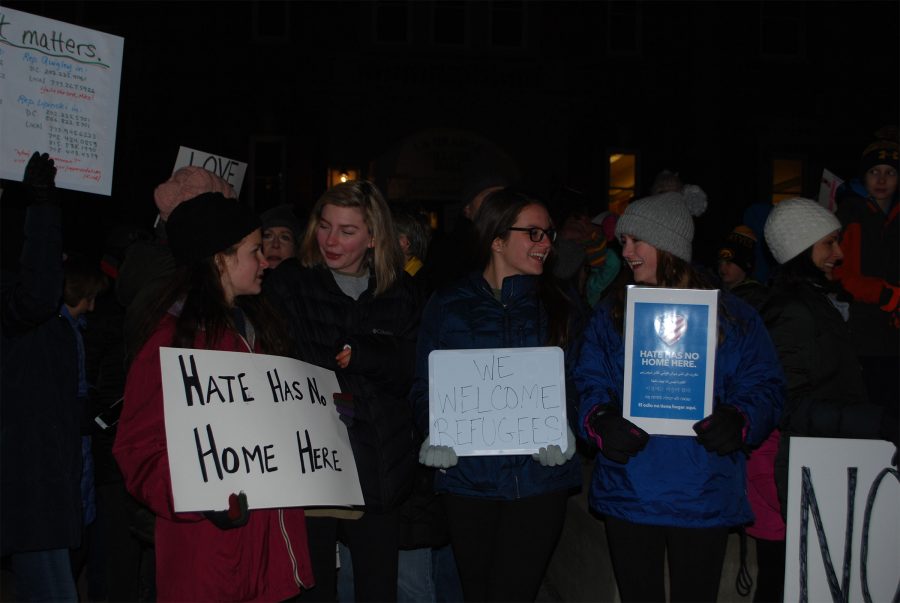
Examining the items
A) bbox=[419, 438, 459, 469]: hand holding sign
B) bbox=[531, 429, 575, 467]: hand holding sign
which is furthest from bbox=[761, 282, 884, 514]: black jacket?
bbox=[419, 438, 459, 469]: hand holding sign

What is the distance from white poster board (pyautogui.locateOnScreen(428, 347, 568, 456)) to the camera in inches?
127

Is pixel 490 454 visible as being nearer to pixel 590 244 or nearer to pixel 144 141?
pixel 590 244

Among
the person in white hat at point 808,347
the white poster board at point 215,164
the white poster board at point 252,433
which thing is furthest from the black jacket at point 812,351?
the white poster board at point 215,164

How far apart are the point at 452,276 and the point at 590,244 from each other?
2610 mm

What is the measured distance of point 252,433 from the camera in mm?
2684

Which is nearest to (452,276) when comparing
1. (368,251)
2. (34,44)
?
(368,251)

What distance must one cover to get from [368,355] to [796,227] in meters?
2.05

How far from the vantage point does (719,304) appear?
3164mm

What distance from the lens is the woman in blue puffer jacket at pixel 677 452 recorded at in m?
3.02

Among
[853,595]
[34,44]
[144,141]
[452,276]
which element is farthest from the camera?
[144,141]

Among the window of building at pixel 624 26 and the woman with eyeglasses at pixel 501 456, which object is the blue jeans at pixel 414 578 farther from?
the window of building at pixel 624 26

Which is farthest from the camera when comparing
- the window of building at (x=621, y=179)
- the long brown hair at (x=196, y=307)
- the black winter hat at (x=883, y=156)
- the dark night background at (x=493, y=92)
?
the window of building at (x=621, y=179)

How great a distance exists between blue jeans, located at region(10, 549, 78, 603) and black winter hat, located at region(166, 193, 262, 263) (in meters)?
1.68

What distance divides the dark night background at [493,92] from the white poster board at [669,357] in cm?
1312
